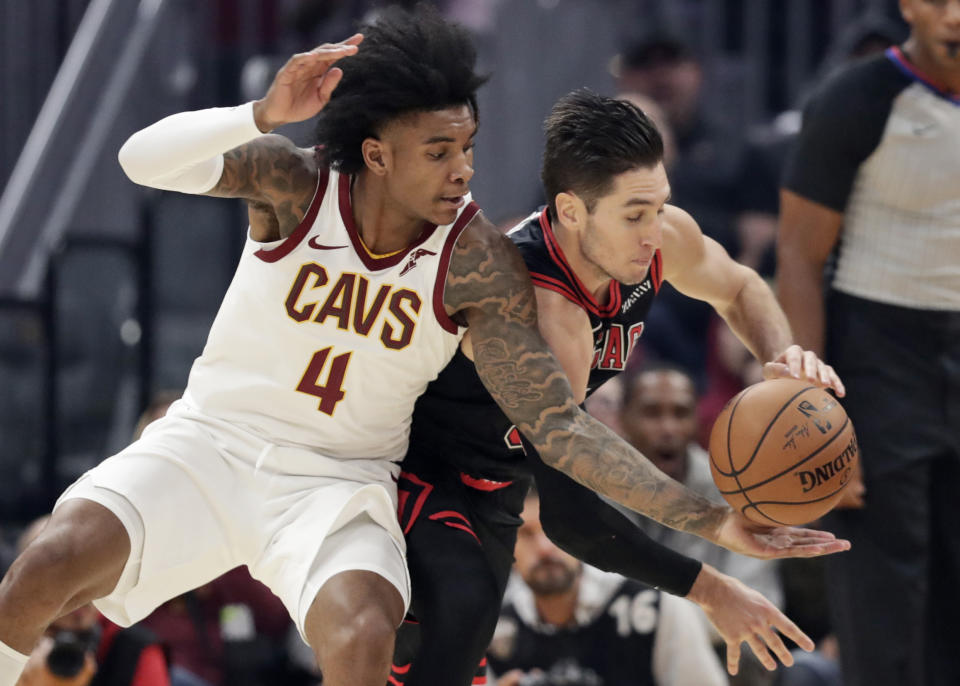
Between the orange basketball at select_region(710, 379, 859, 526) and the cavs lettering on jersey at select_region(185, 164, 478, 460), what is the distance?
0.79 m

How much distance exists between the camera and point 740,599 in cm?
379

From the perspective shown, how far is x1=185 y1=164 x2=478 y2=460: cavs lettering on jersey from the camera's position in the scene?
3.82 meters

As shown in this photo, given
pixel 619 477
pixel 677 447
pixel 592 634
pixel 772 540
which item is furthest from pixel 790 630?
pixel 677 447

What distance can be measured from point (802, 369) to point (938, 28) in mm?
1326

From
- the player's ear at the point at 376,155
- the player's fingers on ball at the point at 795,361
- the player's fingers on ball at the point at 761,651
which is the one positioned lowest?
the player's fingers on ball at the point at 761,651

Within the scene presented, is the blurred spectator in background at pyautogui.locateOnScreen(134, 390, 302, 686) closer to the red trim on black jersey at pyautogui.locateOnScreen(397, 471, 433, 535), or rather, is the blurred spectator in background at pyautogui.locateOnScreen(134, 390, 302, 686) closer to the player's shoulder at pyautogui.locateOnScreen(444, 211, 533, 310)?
the red trim on black jersey at pyautogui.locateOnScreen(397, 471, 433, 535)

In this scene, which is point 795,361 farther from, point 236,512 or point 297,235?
point 236,512

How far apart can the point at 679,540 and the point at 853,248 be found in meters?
1.81

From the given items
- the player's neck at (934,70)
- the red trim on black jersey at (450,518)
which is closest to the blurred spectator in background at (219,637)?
the red trim on black jersey at (450,518)

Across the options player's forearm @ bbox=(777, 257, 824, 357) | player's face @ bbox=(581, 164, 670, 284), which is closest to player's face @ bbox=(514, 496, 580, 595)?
player's forearm @ bbox=(777, 257, 824, 357)

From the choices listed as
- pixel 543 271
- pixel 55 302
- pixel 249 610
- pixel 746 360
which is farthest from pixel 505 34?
pixel 543 271

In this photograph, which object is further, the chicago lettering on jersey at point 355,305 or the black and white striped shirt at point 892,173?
the black and white striped shirt at point 892,173

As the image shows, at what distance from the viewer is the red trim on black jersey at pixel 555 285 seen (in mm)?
3869

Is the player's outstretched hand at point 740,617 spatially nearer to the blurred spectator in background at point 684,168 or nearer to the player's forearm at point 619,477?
the player's forearm at point 619,477
